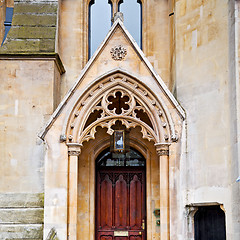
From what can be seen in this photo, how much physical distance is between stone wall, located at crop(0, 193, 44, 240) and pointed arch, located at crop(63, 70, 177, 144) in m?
1.79

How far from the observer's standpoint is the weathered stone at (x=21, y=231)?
11430mm

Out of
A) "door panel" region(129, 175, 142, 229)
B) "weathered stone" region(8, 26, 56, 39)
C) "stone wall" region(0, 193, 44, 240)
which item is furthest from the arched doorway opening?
"weathered stone" region(8, 26, 56, 39)

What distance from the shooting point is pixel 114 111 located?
11500mm

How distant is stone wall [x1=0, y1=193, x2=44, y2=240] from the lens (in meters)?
11.5

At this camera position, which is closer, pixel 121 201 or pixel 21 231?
pixel 21 231

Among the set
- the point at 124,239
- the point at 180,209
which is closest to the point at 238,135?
the point at 180,209

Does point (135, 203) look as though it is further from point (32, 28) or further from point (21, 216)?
point (32, 28)

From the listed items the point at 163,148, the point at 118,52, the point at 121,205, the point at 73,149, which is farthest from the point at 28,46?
the point at 121,205

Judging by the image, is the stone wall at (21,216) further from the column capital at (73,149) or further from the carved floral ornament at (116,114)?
the carved floral ornament at (116,114)

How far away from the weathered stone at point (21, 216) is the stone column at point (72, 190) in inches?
37.6

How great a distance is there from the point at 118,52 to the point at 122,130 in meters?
1.85

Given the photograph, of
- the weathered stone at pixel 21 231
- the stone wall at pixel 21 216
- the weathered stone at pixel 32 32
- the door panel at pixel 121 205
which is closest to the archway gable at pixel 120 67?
the weathered stone at pixel 32 32

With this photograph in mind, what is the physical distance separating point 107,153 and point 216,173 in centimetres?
380

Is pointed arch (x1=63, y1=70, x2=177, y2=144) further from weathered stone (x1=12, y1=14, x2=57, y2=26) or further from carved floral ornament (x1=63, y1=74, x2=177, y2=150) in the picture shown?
weathered stone (x1=12, y1=14, x2=57, y2=26)
